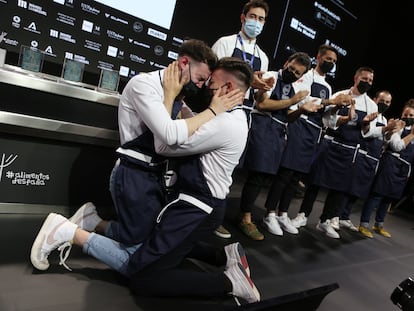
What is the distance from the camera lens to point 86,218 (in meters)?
2.01

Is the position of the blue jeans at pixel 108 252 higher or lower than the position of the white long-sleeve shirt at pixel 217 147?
lower

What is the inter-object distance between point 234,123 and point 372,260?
6.96 ft

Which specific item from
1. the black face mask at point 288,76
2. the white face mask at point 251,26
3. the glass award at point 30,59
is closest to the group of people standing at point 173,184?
the glass award at point 30,59

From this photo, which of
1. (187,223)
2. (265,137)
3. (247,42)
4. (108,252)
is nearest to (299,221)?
(265,137)

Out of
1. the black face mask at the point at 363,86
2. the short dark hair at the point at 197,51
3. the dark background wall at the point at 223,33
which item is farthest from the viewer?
the black face mask at the point at 363,86

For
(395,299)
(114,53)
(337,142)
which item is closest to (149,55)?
(114,53)

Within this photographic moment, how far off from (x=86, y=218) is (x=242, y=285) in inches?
34.2

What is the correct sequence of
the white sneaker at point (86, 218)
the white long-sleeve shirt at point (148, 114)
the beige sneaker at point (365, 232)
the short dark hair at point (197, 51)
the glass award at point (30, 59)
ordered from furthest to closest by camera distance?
the beige sneaker at point (365, 232) → the glass award at point (30, 59) → the white sneaker at point (86, 218) → the short dark hair at point (197, 51) → the white long-sleeve shirt at point (148, 114)

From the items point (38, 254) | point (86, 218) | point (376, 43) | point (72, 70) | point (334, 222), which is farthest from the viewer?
point (376, 43)

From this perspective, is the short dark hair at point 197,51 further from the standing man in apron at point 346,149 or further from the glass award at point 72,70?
the standing man in apron at point 346,149

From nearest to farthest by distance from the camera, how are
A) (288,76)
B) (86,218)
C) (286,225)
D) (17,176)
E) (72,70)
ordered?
(86,218)
(17,176)
(72,70)
(288,76)
(286,225)

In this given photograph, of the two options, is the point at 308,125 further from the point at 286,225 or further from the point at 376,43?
the point at 376,43

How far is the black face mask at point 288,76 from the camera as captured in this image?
2.67 meters

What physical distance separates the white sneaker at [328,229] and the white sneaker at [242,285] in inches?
75.7
